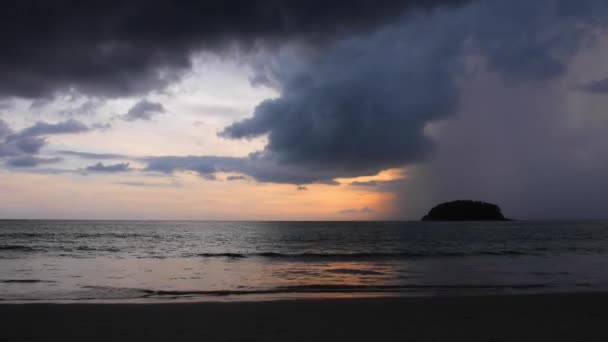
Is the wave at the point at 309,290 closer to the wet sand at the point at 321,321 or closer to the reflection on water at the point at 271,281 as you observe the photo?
the reflection on water at the point at 271,281

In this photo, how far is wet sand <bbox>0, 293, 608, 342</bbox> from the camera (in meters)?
9.38

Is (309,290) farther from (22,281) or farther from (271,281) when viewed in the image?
(22,281)

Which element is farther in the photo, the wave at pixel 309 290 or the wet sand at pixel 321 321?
the wave at pixel 309 290

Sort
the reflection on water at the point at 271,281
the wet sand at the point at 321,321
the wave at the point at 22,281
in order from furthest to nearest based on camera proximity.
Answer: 1. the wave at the point at 22,281
2. the reflection on water at the point at 271,281
3. the wet sand at the point at 321,321

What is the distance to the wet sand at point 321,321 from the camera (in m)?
9.38

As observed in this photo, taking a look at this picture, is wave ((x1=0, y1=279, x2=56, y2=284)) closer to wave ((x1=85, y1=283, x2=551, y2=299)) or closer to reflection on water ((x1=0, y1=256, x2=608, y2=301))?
reflection on water ((x1=0, y1=256, x2=608, y2=301))

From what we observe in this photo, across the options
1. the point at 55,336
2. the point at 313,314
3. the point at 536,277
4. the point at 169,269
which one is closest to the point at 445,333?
the point at 313,314

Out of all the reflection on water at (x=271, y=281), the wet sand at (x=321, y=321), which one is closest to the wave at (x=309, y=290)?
the reflection on water at (x=271, y=281)

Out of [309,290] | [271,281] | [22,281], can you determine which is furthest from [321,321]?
[22,281]

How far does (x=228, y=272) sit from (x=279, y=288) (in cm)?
736

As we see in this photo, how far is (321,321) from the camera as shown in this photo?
36.1ft

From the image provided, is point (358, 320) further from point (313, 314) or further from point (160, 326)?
point (160, 326)

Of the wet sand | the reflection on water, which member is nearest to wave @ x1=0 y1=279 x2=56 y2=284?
the reflection on water

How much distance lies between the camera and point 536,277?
2222cm
